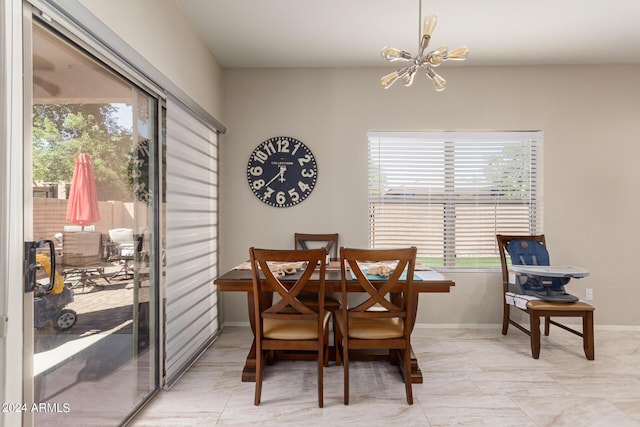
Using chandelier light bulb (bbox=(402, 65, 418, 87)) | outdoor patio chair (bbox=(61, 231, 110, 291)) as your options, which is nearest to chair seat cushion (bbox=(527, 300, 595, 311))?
chandelier light bulb (bbox=(402, 65, 418, 87))

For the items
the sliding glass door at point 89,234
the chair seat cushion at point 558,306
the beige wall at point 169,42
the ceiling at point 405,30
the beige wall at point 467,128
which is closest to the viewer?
the sliding glass door at point 89,234

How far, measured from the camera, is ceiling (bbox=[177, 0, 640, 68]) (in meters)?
2.74

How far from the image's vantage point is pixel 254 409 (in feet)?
7.31

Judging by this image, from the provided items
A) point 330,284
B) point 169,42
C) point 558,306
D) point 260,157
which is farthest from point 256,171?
point 558,306

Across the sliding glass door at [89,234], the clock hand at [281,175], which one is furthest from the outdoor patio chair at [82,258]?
the clock hand at [281,175]

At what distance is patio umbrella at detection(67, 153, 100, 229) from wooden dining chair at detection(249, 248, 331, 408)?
2.74ft

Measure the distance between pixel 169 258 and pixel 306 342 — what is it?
1.10 m

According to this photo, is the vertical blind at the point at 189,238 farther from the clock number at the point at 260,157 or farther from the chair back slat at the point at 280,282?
the chair back slat at the point at 280,282

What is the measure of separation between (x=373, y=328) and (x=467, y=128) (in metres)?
2.51

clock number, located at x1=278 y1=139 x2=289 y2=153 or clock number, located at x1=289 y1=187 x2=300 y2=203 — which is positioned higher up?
clock number, located at x1=278 y1=139 x2=289 y2=153

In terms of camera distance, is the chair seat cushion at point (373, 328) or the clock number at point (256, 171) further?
the clock number at point (256, 171)

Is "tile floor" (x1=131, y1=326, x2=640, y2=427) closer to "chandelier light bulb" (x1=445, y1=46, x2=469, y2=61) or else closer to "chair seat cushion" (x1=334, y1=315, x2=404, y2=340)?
"chair seat cushion" (x1=334, y1=315, x2=404, y2=340)

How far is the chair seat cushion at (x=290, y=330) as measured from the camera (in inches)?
89.5

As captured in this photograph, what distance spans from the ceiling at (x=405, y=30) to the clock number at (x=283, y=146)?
79 centimetres
